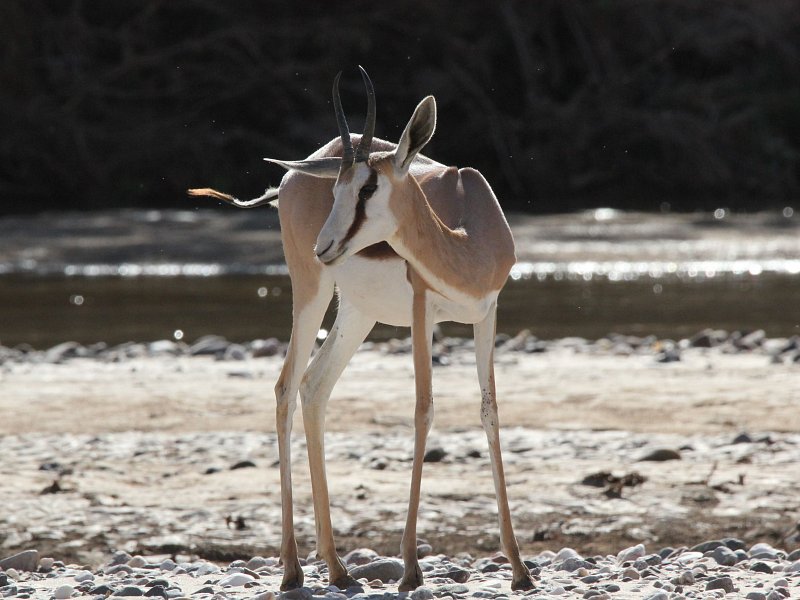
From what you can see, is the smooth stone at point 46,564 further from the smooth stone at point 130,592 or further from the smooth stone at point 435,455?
the smooth stone at point 435,455

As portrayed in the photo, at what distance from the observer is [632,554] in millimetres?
5098

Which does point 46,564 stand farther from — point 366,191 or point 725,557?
point 725,557

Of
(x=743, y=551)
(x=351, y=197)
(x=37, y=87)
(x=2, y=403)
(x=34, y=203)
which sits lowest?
(x=743, y=551)

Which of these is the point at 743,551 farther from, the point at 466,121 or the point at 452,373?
the point at 466,121

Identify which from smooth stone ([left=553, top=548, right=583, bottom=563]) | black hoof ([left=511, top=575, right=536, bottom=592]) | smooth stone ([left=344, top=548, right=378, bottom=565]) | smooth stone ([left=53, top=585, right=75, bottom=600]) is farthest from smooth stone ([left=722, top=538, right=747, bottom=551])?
smooth stone ([left=53, top=585, right=75, bottom=600])

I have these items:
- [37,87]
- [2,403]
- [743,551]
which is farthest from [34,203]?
Answer: [743,551]

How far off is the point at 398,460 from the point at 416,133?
272 cm

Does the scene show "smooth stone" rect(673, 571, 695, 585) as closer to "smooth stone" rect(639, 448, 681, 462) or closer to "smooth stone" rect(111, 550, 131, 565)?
"smooth stone" rect(639, 448, 681, 462)

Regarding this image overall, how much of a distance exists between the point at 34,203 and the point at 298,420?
52.4 feet

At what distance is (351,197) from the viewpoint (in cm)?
418

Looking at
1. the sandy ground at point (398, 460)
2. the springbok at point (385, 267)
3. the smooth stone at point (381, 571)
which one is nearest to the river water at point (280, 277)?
the sandy ground at point (398, 460)

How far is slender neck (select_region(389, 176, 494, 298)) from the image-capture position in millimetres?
4348

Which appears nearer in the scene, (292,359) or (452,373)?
(292,359)

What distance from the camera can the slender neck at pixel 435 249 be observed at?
14.3ft
